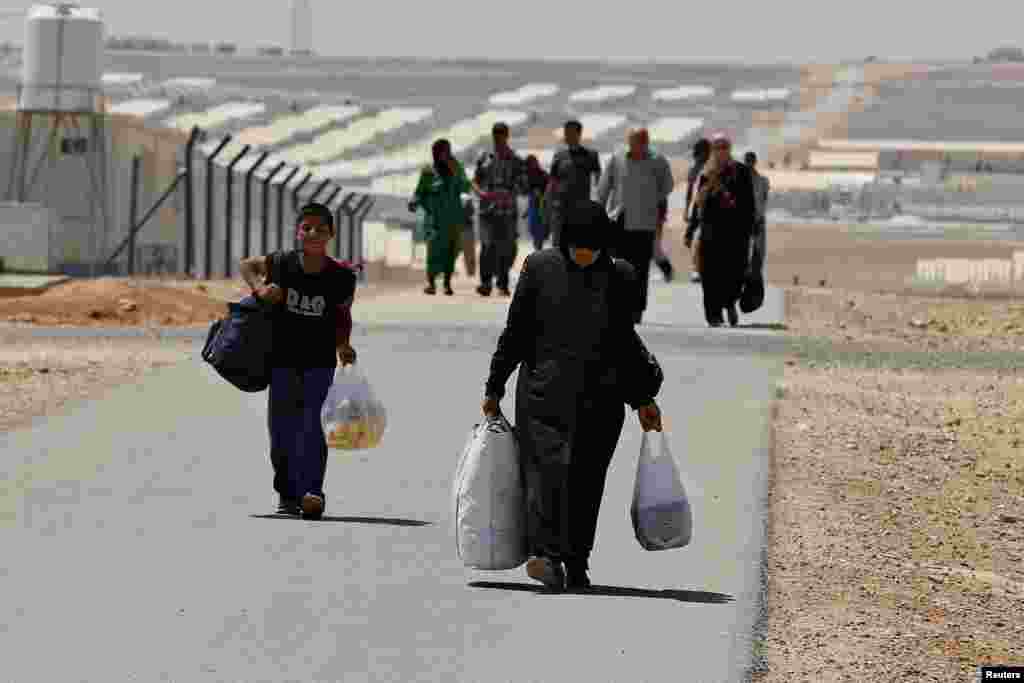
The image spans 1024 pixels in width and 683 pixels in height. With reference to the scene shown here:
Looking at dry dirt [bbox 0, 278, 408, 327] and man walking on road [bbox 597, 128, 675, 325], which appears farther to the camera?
dry dirt [bbox 0, 278, 408, 327]

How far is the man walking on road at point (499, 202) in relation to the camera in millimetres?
28172

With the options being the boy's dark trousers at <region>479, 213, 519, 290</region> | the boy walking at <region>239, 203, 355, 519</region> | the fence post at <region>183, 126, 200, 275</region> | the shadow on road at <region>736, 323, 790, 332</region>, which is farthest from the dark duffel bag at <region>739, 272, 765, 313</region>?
the boy walking at <region>239, 203, 355, 519</region>

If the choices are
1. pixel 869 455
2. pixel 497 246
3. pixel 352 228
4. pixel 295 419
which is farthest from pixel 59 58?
pixel 295 419

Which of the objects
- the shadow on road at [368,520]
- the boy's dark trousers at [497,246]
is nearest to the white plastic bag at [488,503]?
the shadow on road at [368,520]

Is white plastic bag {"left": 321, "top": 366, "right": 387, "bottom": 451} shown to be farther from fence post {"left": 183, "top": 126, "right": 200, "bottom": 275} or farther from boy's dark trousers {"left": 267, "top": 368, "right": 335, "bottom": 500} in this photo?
fence post {"left": 183, "top": 126, "right": 200, "bottom": 275}

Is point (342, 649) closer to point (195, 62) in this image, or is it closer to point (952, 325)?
point (952, 325)

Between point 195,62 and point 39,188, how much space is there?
93.0 m

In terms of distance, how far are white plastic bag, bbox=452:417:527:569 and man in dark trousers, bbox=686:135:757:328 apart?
13335 millimetres

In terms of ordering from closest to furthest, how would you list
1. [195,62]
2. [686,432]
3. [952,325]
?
[686,432] → [952,325] → [195,62]

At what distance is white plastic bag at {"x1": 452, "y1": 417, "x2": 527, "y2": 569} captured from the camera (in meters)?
10.3

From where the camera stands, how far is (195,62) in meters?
138

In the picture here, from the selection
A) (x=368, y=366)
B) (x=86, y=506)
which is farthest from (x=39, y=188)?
(x=86, y=506)

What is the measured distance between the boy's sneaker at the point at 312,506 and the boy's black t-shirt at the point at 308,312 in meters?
0.54

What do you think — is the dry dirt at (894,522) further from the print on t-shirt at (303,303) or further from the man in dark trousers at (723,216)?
the print on t-shirt at (303,303)
